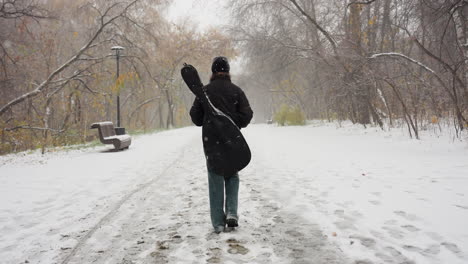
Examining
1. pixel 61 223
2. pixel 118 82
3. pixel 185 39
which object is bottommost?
pixel 61 223

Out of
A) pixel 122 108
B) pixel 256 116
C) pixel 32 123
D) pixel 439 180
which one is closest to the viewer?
pixel 439 180

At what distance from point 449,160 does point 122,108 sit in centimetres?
2632

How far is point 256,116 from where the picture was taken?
83.0 meters

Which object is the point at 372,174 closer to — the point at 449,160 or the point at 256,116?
the point at 449,160

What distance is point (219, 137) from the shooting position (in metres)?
3.18

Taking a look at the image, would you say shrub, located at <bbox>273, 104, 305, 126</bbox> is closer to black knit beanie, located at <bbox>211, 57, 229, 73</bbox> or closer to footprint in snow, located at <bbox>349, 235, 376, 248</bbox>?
black knit beanie, located at <bbox>211, 57, 229, 73</bbox>

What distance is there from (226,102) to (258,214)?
4.90 ft

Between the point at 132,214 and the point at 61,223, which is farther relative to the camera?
the point at 132,214

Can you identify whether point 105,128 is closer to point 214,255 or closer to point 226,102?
point 226,102

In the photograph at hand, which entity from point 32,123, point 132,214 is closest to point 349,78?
point 132,214

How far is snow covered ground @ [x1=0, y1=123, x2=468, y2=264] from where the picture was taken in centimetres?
272

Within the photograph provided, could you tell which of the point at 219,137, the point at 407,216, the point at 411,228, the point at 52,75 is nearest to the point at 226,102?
the point at 219,137

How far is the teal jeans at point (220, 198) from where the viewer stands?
10.6ft

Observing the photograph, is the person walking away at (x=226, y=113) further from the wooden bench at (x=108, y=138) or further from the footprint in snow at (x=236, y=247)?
the wooden bench at (x=108, y=138)
